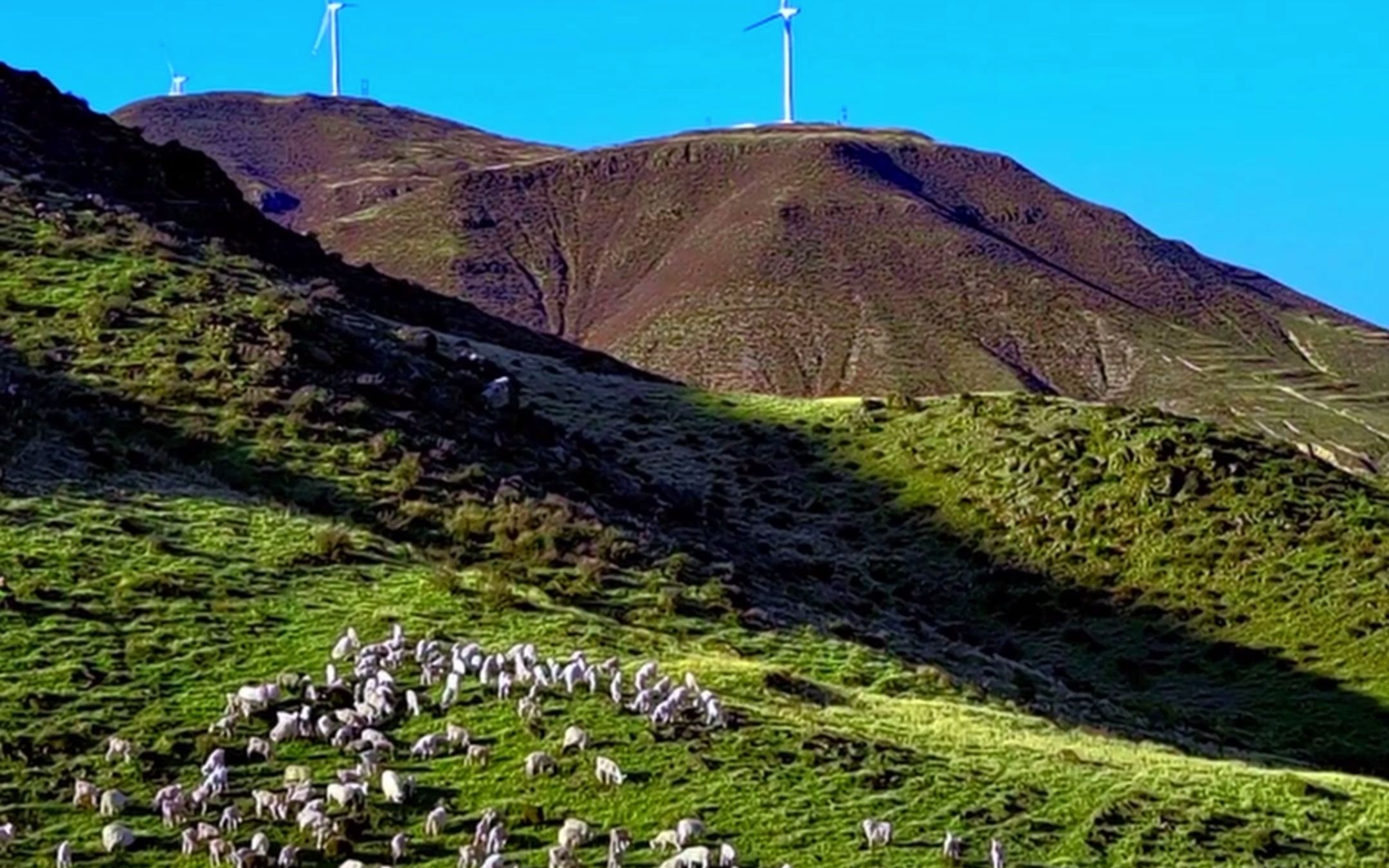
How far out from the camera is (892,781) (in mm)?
25109

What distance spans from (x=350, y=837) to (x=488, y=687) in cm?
546

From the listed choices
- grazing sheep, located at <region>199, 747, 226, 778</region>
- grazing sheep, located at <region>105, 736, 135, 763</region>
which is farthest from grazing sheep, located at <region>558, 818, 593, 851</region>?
grazing sheep, located at <region>105, 736, 135, 763</region>

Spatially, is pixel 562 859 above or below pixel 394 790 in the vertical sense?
below

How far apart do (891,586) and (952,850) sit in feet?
105

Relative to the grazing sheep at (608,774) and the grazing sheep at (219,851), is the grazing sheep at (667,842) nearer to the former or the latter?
the grazing sheep at (608,774)

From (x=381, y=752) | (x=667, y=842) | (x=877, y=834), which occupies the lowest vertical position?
(x=877, y=834)

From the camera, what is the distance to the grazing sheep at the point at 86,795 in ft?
74.7

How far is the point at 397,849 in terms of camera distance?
70.5 feet

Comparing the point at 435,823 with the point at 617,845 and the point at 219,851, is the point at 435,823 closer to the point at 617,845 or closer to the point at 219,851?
the point at 617,845

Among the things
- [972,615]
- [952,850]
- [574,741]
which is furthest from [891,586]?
[952,850]

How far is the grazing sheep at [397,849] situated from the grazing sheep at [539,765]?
8.86 feet

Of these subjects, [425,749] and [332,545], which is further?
[332,545]

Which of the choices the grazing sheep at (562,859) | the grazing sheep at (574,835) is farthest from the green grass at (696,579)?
the grazing sheep at (562,859)

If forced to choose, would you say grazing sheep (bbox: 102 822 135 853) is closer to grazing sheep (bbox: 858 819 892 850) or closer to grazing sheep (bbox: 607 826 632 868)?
grazing sheep (bbox: 607 826 632 868)
